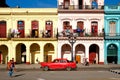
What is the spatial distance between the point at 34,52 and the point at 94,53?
9.82 meters

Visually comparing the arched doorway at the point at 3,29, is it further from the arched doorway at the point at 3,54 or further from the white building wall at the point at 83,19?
the white building wall at the point at 83,19

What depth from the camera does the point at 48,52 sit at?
2456 inches

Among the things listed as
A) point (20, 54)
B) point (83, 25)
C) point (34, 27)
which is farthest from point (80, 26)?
point (20, 54)

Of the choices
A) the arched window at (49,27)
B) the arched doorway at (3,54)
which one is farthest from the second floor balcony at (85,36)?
the arched doorway at (3,54)

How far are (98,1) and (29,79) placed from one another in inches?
1334

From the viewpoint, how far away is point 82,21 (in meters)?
60.3

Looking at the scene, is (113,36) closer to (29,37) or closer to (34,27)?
(34,27)

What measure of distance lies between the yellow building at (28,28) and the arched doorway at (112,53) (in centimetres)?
864

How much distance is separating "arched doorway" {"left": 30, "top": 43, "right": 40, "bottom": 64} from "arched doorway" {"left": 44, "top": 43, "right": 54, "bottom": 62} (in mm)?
1217

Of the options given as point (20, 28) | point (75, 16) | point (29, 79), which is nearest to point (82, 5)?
point (75, 16)

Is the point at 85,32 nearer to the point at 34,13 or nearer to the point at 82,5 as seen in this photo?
the point at 82,5

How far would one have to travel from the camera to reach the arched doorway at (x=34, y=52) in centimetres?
6210

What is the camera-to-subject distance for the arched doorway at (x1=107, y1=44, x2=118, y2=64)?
6075 cm

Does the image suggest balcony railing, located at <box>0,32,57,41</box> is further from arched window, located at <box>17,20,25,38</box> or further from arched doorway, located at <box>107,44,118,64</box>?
arched doorway, located at <box>107,44,118,64</box>
